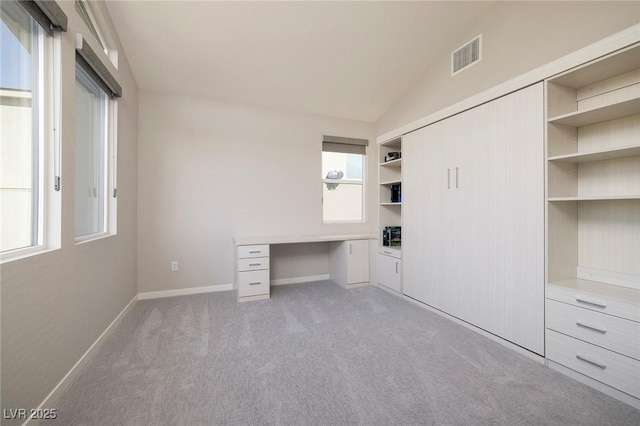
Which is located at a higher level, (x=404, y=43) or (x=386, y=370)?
(x=404, y=43)

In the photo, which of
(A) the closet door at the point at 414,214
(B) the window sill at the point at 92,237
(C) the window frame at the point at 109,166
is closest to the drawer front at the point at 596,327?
(A) the closet door at the point at 414,214

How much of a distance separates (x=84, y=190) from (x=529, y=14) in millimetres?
3879

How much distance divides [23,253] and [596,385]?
135 inches

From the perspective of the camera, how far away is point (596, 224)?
78.2 inches

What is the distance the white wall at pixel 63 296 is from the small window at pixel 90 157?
169mm

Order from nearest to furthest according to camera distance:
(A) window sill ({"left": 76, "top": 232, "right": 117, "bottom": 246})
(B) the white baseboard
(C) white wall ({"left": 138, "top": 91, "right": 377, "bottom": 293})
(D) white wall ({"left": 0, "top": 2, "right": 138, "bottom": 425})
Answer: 1. (D) white wall ({"left": 0, "top": 2, "right": 138, "bottom": 425})
2. (A) window sill ({"left": 76, "top": 232, "right": 117, "bottom": 246})
3. (C) white wall ({"left": 138, "top": 91, "right": 377, "bottom": 293})
4. (B) the white baseboard

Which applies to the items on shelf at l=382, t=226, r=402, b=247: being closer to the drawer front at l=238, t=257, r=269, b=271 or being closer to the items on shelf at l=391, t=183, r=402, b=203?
the items on shelf at l=391, t=183, r=402, b=203

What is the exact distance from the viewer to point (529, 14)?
2.15 metres

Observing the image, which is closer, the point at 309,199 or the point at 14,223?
the point at 14,223

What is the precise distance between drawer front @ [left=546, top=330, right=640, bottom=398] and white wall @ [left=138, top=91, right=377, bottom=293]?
2833 mm

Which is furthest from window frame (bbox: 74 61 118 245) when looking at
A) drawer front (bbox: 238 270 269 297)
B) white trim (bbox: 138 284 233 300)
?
drawer front (bbox: 238 270 269 297)

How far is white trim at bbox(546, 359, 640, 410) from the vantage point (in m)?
1.52

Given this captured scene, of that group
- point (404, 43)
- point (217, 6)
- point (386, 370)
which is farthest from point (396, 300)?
point (217, 6)

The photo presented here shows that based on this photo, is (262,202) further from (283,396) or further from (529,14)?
Result: (529,14)
